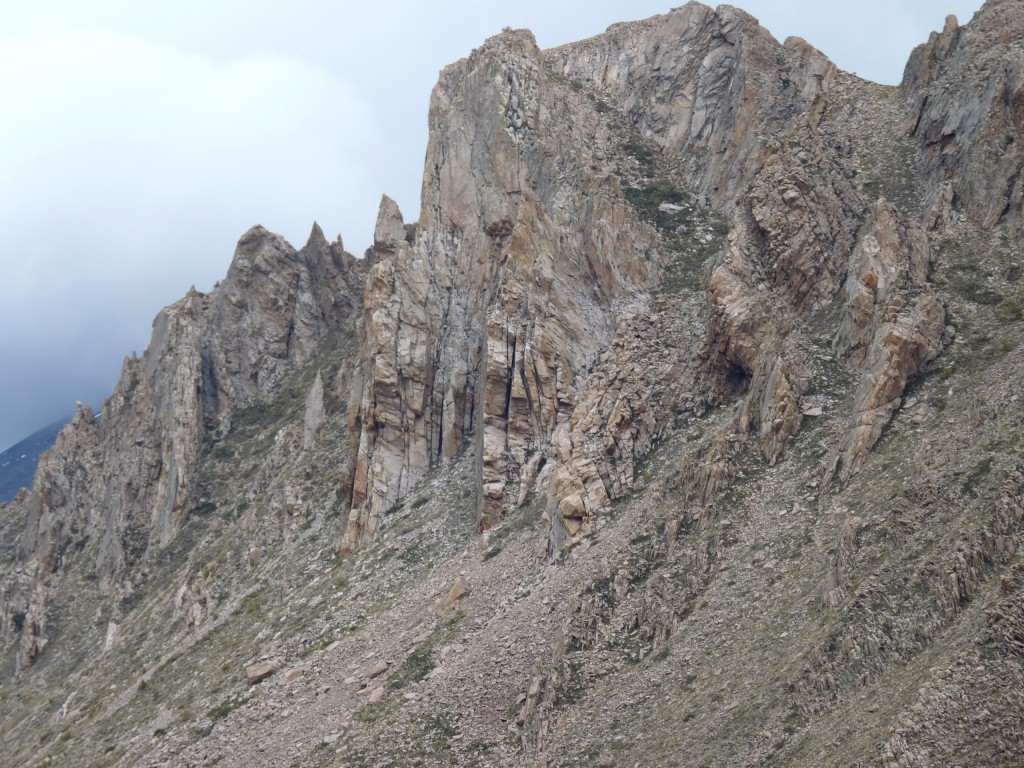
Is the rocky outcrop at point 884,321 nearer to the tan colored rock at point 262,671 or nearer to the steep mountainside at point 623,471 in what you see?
the steep mountainside at point 623,471

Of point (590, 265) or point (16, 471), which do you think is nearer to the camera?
point (590, 265)

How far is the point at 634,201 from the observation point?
70.9 m

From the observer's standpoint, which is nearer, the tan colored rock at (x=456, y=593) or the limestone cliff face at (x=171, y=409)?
the tan colored rock at (x=456, y=593)

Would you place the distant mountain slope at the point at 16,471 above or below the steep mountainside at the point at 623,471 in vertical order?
above

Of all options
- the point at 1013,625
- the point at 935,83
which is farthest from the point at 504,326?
the point at 1013,625

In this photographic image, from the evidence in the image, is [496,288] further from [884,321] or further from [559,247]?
[884,321]

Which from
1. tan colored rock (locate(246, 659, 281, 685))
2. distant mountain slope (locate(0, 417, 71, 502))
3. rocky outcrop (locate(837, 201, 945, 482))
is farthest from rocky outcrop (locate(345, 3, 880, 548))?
distant mountain slope (locate(0, 417, 71, 502))

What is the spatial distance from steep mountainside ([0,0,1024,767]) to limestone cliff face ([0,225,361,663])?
622 millimetres

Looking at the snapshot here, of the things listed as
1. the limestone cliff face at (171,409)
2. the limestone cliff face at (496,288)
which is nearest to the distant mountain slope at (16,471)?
the limestone cliff face at (171,409)

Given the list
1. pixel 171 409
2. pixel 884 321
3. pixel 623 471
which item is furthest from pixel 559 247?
pixel 171 409

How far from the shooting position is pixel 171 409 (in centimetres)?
9400

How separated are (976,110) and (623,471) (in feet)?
97.7

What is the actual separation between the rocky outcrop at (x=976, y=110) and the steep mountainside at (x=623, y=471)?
0.25m

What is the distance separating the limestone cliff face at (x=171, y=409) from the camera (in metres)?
90.8
